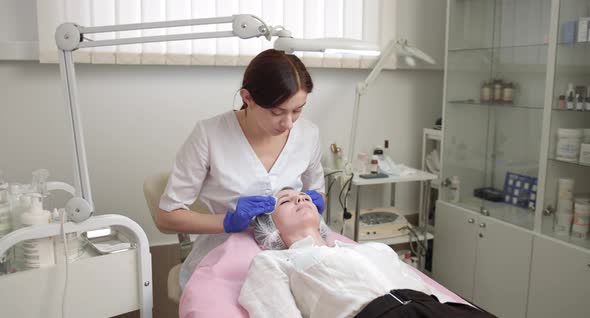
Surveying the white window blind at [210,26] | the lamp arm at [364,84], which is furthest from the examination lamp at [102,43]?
the lamp arm at [364,84]

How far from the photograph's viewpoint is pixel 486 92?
244cm

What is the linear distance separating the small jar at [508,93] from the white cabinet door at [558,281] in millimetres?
698

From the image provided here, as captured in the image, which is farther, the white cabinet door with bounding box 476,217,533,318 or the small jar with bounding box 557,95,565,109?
the white cabinet door with bounding box 476,217,533,318

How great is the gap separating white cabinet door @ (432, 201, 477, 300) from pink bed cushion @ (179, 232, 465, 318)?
3.23 ft

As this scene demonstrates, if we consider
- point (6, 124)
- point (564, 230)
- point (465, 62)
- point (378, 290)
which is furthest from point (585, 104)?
point (6, 124)

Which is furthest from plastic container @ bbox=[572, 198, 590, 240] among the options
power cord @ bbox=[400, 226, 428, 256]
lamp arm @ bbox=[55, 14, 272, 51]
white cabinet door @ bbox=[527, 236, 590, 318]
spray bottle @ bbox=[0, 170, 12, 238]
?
spray bottle @ bbox=[0, 170, 12, 238]

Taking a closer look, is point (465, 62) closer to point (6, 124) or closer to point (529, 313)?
point (529, 313)

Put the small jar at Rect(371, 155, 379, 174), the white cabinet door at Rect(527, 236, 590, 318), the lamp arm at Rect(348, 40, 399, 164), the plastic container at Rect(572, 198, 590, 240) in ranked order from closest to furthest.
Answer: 1. the white cabinet door at Rect(527, 236, 590, 318)
2. the plastic container at Rect(572, 198, 590, 240)
3. the lamp arm at Rect(348, 40, 399, 164)
4. the small jar at Rect(371, 155, 379, 174)

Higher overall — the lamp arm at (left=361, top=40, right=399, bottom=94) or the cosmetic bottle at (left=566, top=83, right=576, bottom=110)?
the lamp arm at (left=361, top=40, right=399, bottom=94)

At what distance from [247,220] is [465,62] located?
1.53 metres

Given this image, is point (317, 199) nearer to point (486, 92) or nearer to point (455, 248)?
point (455, 248)

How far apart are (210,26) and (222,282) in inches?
51.9

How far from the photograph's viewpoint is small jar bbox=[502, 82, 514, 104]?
7.73ft

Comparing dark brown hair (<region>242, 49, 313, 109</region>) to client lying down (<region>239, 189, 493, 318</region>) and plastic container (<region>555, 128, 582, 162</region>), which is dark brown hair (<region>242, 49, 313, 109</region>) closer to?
client lying down (<region>239, 189, 493, 318</region>)
